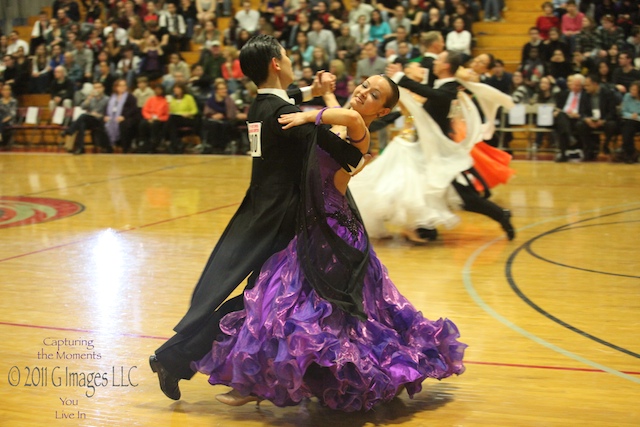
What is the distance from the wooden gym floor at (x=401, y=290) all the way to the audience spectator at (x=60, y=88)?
6.79 metres

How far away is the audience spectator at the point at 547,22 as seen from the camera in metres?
14.9

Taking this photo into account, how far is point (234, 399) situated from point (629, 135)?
407 inches

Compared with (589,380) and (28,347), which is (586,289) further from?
(28,347)

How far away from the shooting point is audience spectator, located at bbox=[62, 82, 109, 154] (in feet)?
52.3

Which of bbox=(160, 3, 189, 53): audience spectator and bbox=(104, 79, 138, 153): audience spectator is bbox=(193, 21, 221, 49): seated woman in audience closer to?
bbox=(160, 3, 189, 53): audience spectator

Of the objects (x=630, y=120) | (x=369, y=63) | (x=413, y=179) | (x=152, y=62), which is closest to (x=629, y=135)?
(x=630, y=120)

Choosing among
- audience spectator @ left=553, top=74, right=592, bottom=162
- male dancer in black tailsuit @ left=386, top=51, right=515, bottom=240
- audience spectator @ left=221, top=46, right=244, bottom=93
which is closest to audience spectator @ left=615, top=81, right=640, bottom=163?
audience spectator @ left=553, top=74, right=592, bottom=162

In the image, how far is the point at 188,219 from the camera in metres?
8.70

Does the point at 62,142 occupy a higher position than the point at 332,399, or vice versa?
the point at 332,399

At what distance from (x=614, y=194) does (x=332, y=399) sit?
7.18m

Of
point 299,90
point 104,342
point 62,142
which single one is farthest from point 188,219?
point 62,142

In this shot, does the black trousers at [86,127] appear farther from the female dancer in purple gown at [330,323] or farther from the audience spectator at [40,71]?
the female dancer in purple gown at [330,323]

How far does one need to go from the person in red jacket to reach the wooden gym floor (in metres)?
4.91

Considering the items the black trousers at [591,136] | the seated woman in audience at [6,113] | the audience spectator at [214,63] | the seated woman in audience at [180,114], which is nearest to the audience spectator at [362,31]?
the audience spectator at [214,63]
